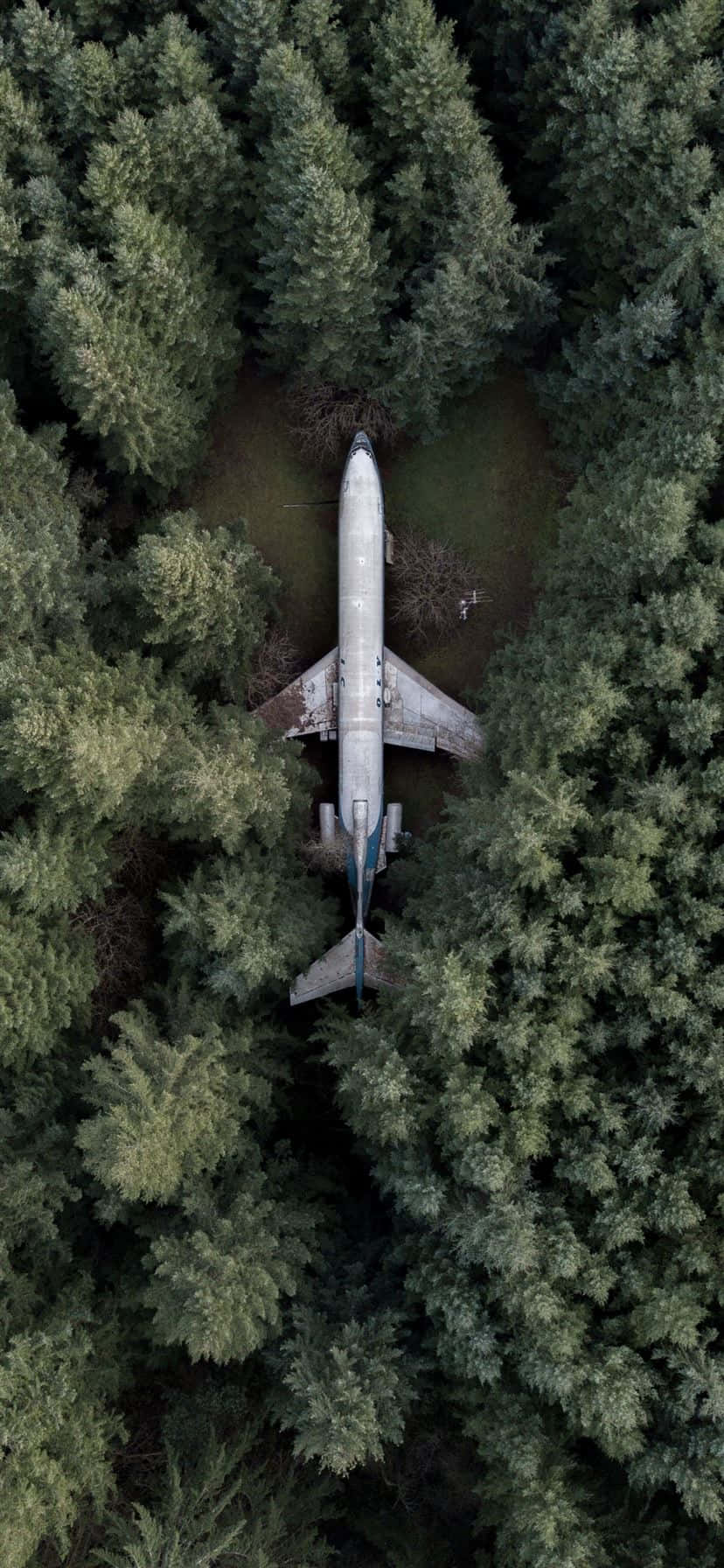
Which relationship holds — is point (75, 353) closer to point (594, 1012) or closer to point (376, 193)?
point (376, 193)

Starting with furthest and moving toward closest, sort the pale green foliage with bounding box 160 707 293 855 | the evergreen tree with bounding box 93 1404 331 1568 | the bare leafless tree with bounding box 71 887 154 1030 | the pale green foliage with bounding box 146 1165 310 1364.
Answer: the bare leafless tree with bounding box 71 887 154 1030
the pale green foliage with bounding box 160 707 293 855
the evergreen tree with bounding box 93 1404 331 1568
the pale green foliage with bounding box 146 1165 310 1364

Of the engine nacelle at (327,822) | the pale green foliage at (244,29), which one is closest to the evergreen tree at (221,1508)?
the engine nacelle at (327,822)

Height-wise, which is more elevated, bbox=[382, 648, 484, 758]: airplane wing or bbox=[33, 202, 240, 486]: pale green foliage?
bbox=[33, 202, 240, 486]: pale green foliage

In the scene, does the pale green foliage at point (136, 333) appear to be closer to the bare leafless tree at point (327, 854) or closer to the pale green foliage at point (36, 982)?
the bare leafless tree at point (327, 854)

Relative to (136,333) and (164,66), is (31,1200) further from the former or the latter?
(164,66)

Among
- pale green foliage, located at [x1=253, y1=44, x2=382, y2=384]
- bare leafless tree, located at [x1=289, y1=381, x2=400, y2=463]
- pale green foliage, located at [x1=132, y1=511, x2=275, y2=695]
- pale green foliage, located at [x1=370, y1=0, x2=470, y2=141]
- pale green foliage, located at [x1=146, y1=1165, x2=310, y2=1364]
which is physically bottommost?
pale green foliage, located at [x1=146, y1=1165, x2=310, y2=1364]

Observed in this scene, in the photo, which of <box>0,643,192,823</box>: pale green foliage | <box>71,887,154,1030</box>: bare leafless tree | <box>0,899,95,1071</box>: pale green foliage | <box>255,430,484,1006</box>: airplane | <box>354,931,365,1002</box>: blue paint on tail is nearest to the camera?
<box>0,643,192,823</box>: pale green foliage

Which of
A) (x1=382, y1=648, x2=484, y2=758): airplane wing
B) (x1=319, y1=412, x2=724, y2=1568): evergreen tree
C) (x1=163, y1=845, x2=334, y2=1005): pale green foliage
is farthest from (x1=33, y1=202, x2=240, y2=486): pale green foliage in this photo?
(x1=319, y1=412, x2=724, y2=1568): evergreen tree

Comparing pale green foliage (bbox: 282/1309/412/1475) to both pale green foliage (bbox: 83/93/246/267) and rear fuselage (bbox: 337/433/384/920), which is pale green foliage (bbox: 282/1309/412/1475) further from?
pale green foliage (bbox: 83/93/246/267)
